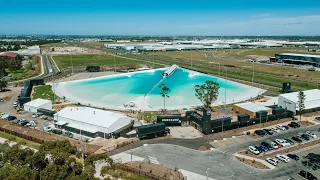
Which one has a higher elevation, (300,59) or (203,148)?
(300,59)

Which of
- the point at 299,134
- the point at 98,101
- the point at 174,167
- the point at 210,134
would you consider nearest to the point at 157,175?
the point at 174,167

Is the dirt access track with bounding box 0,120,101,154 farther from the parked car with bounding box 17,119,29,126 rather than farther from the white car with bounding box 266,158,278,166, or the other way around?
the white car with bounding box 266,158,278,166

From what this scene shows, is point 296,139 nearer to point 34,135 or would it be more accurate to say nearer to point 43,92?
point 34,135

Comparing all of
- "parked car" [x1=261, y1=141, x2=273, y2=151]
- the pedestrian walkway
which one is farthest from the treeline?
"parked car" [x1=261, y1=141, x2=273, y2=151]

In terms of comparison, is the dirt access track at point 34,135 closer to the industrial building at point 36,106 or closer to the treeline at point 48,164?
the treeline at point 48,164

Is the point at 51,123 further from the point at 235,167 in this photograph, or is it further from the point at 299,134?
the point at 299,134

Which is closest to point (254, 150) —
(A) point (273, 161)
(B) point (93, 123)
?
(A) point (273, 161)
